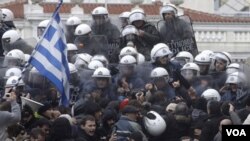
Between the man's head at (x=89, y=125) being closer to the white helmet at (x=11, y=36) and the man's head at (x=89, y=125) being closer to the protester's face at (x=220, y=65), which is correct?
the protester's face at (x=220, y=65)

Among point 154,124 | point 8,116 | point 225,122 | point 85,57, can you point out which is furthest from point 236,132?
point 85,57

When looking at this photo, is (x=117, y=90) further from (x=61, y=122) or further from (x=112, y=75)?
(x=61, y=122)

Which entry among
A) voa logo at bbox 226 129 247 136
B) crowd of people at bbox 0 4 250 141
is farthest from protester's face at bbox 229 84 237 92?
voa logo at bbox 226 129 247 136

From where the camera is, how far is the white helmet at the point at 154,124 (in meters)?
26.3

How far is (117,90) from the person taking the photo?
95.2 feet

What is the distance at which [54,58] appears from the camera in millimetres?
28250

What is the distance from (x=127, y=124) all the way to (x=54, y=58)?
325 centimetres

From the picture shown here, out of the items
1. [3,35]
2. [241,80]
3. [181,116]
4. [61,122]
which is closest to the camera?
[61,122]

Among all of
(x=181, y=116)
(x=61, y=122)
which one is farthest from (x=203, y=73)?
(x=61, y=122)

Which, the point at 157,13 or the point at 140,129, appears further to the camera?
the point at 157,13

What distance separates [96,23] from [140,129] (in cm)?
642

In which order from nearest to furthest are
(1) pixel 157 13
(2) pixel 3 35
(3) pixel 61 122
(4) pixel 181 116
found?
(3) pixel 61 122, (4) pixel 181 116, (2) pixel 3 35, (1) pixel 157 13

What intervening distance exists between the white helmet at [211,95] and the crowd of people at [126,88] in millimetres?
11

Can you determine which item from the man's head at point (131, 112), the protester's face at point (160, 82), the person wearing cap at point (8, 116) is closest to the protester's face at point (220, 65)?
the protester's face at point (160, 82)
